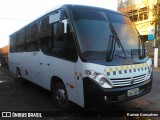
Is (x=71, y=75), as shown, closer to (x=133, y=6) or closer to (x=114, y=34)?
(x=114, y=34)

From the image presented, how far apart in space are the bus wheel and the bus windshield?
57.2 inches

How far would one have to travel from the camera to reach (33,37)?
8477 millimetres

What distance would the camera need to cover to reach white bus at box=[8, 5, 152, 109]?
4926mm

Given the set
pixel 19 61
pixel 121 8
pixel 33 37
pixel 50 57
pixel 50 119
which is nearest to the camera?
pixel 50 119

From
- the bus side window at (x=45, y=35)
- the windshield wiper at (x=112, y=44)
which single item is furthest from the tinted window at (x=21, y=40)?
the windshield wiper at (x=112, y=44)

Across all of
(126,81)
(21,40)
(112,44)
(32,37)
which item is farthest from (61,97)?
(21,40)

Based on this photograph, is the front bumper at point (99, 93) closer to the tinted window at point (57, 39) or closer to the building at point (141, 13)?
the tinted window at point (57, 39)

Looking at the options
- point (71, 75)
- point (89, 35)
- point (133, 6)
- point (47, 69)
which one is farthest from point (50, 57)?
point (133, 6)

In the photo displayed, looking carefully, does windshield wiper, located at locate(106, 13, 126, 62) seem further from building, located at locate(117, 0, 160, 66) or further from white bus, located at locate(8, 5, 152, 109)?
building, located at locate(117, 0, 160, 66)

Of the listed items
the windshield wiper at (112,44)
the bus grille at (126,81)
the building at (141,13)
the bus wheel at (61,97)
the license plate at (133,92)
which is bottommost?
the bus wheel at (61,97)

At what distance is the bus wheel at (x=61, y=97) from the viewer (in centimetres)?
596

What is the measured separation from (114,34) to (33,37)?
12.7 ft

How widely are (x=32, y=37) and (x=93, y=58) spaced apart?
4.21 meters

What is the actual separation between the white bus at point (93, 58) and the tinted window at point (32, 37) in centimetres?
131
